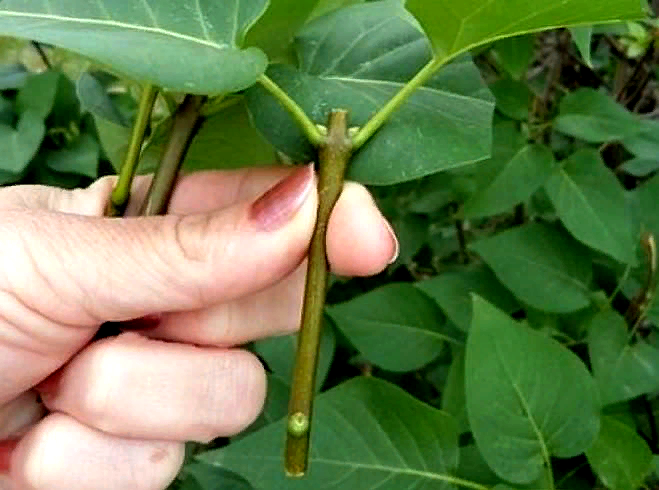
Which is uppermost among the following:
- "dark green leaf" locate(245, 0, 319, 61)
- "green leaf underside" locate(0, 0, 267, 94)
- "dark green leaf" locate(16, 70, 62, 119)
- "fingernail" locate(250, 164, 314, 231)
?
"green leaf underside" locate(0, 0, 267, 94)

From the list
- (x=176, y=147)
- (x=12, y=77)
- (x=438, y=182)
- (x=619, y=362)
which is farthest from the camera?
(x=12, y=77)

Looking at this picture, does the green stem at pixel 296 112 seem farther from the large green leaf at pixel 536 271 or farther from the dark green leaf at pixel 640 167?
the dark green leaf at pixel 640 167

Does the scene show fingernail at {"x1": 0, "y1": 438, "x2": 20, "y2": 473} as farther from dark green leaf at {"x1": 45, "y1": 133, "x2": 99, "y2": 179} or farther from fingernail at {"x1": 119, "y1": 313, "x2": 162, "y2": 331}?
dark green leaf at {"x1": 45, "y1": 133, "x2": 99, "y2": 179}

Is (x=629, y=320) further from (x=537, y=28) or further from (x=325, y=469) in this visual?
(x=537, y=28)

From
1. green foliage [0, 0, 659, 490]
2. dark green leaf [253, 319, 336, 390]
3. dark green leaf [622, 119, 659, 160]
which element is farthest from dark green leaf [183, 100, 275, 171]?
dark green leaf [622, 119, 659, 160]

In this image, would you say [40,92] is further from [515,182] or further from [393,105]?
[393,105]

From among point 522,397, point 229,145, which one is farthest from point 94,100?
point 522,397
